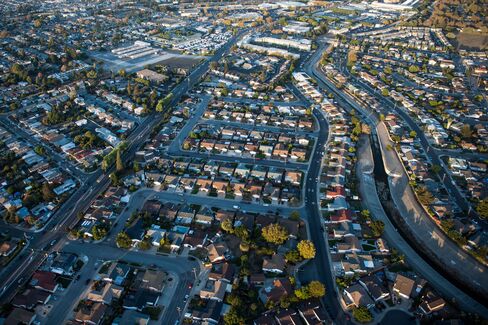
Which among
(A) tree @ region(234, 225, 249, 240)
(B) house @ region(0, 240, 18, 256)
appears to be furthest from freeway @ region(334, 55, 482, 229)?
(B) house @ region(0, 240, 18, 256)

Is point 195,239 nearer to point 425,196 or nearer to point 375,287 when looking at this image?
point 375,287

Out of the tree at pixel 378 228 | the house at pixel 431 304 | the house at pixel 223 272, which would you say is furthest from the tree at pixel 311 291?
the tree at pixel 378 228

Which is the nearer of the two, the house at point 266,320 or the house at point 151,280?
the house at point 266,320

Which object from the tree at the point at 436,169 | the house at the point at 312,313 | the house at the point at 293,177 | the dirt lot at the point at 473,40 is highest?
the dirt lot at the point at 473,40

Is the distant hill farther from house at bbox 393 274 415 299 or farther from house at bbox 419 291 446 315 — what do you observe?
house at bbox 419 291 446 315

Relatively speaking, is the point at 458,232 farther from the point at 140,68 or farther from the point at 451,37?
the point at 451,37

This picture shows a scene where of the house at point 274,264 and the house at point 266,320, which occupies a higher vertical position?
the house at point 274,264

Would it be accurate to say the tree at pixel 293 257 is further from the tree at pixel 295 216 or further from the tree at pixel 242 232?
the tree at pixel 295 216
